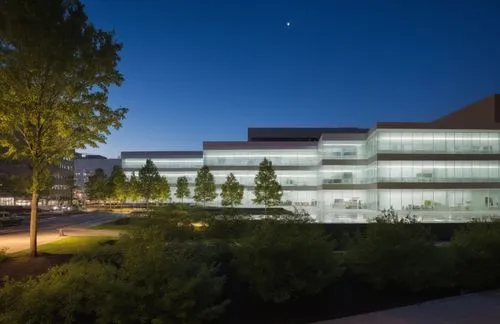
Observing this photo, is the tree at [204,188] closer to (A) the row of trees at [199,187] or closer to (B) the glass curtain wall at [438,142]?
(A) the row of trees at [199,187]

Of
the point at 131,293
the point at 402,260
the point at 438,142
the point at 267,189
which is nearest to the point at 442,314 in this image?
the point at 402,260

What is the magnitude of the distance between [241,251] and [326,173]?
190 feet

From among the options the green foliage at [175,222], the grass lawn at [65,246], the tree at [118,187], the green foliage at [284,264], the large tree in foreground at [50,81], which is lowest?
the grass lawn at [65,246]

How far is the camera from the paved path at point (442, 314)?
37.5 ft

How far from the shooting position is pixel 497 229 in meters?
17.1

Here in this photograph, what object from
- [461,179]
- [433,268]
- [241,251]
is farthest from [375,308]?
[461,179]

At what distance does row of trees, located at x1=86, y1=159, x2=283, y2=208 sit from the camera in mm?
57219

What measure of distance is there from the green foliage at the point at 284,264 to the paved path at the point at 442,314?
5.00 ft

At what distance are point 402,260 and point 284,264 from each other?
4.59 meters

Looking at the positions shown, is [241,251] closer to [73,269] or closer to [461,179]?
[73,269]

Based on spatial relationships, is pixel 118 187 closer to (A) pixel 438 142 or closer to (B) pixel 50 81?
(A) pixel 438 142

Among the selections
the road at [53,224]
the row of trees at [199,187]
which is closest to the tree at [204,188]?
the row of trees at [199,187]

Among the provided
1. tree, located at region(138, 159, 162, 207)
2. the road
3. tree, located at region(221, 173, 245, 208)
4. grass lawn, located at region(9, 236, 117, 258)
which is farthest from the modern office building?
grass lawn, located at region(9, 236, 117, 258)

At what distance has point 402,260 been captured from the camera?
14.7m
